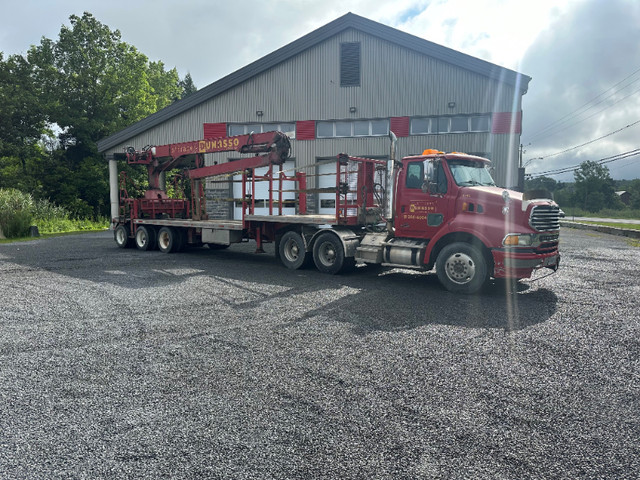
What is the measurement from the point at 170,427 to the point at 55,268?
30.3ft

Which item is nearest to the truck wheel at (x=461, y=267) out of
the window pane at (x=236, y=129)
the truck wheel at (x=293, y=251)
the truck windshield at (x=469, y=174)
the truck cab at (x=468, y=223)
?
the truck cab at (x=468, y=223)

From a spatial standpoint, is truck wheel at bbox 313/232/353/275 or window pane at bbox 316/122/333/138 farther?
window pane at bbox 316/122/333/138

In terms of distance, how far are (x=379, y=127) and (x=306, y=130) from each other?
11.2 ft

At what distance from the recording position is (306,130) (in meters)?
20.6

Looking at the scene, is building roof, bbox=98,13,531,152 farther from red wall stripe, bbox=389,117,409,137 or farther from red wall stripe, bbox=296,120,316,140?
red wall stripe, bbox=296,120,316,140

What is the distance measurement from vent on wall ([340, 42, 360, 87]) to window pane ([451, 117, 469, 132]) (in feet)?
15.0

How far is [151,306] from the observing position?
6.97 meters

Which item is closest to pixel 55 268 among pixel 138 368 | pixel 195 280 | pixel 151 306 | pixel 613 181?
pixel 195 280

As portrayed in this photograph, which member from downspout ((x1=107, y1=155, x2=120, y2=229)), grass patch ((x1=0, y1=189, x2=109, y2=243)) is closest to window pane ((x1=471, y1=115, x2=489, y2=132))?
downspout ((x1=107, y1=155, x2=120, y2=229))

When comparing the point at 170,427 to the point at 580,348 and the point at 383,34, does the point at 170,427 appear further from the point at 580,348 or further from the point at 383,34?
the point at 383,34

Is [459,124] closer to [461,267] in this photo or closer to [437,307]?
[461,267]

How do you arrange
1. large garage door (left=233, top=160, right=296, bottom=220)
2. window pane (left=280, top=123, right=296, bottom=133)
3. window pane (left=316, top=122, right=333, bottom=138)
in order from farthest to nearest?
window pane (left=280, top=123, right=296, bottom=133)
window pane (left=316, top=122, right=333, bottom=138)
large garage door (left=233, top=160, right=296, bottom=220)

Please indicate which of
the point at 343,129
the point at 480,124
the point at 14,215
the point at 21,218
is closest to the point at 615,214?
the point at 480,124

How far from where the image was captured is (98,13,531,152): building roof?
59.0 ft
